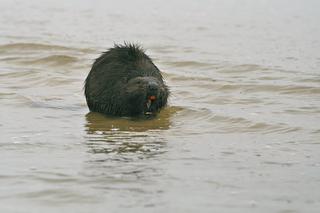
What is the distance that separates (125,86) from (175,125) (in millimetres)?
738

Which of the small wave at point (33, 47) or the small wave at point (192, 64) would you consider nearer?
the small wave at point (192, 64)

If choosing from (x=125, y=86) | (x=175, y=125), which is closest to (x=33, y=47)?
(x=125, y=86)

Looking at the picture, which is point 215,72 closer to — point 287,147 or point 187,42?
point 187,42

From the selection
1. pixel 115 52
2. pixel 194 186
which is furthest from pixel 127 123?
pixel 194 186

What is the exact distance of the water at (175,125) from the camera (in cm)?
549

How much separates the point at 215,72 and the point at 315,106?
2.94 m

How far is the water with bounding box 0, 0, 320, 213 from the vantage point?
5.49m

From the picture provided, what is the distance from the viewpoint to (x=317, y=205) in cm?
521

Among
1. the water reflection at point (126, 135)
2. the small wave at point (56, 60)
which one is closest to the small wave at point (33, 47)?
the small wave at point (56, 60)

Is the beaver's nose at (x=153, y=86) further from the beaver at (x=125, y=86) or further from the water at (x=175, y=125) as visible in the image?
the water at (x=175, y=125)

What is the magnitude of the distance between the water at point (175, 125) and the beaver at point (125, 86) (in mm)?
173

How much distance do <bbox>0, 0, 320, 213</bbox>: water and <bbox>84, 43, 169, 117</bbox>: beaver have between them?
173 millimetres

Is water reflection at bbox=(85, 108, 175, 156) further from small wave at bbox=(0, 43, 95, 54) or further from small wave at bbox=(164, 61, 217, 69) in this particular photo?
small wave at bbox=(0, 43, 95, 54)

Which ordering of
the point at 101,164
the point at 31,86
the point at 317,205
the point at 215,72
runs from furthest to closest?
the point at 215,72 → the point at 31,86 → the point at 101,164 → the point at 317,205
